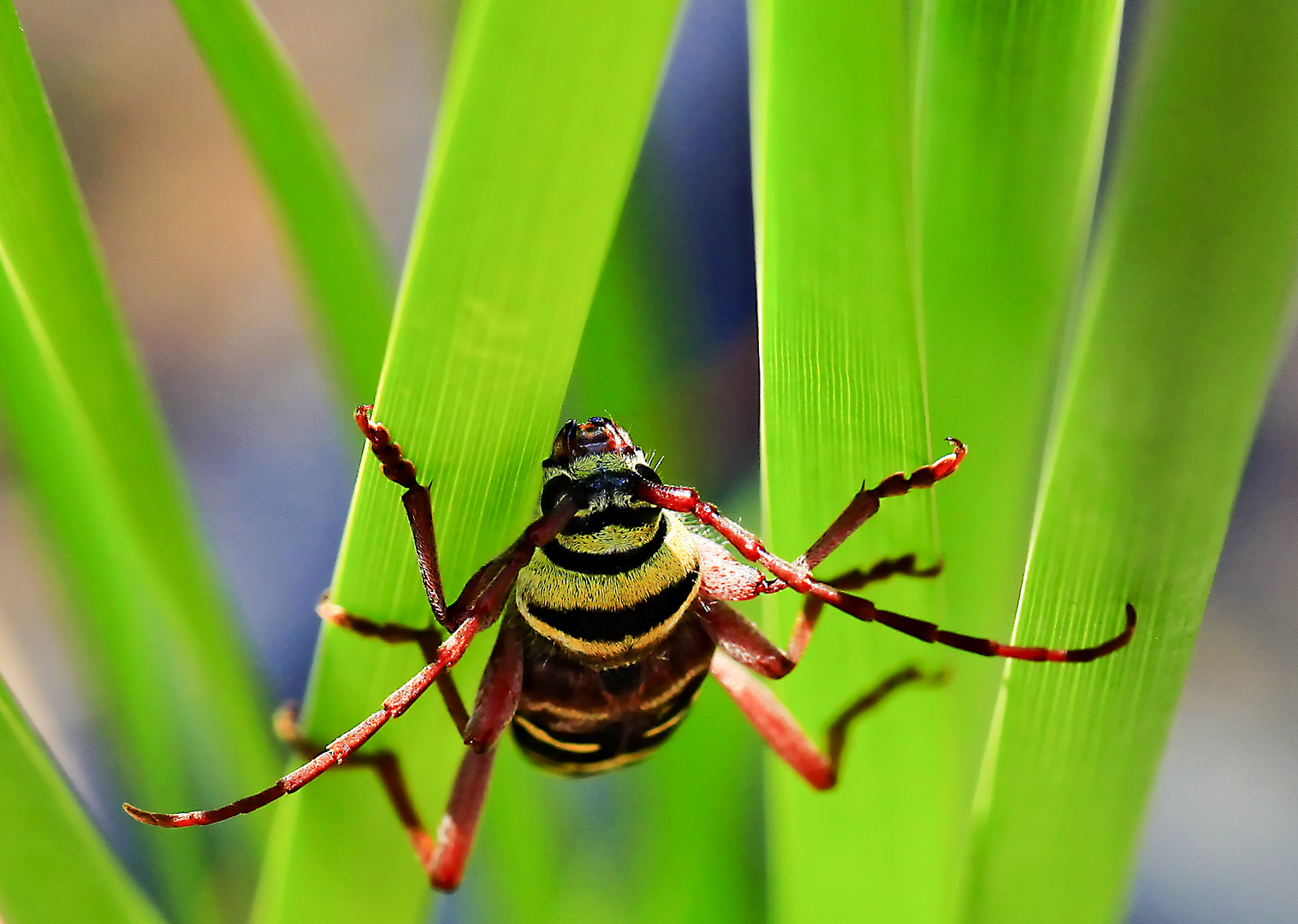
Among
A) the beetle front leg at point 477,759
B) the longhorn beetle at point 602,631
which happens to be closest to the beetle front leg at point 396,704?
the longhorn beetle at point 602,631

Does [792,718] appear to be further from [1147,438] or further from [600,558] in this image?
[1147,438]

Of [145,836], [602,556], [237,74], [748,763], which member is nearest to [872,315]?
[602,556]

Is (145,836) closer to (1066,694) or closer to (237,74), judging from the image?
(237,74)

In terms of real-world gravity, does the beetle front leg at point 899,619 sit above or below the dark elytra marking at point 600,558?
above

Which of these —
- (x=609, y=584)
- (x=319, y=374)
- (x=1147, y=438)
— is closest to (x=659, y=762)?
(x=609, y=584)

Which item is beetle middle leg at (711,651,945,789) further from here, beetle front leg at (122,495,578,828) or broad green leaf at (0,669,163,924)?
broad green leaf at (0,669,163,924)

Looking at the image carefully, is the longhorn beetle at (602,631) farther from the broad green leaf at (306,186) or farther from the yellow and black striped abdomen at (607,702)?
the broad green leaf at (306,186)

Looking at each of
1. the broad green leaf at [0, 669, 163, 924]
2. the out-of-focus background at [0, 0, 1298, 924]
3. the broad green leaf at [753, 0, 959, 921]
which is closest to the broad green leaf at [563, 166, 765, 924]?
the out-of-focus background at [0, 0, 1298, 924]
